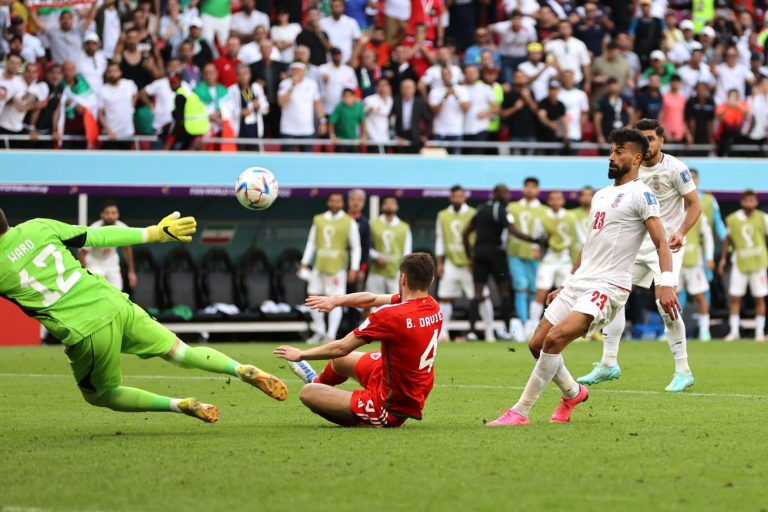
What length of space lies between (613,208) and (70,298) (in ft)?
12.1

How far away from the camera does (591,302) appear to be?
912 cm

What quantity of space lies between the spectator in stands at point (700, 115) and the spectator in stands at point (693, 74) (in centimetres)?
31

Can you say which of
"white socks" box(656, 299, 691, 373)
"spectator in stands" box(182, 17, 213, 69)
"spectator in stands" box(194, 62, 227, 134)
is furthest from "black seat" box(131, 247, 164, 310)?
"white socks" box(656, 299, 691, 373)

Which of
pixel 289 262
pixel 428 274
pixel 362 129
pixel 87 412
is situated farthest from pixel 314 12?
pixel 428 274

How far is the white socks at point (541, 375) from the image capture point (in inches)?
353

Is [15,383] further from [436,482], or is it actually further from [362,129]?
[362,129]

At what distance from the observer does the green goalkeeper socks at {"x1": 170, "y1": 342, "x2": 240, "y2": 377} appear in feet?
28.2

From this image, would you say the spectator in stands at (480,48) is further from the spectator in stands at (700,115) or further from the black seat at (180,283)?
the black seat at (180,283)

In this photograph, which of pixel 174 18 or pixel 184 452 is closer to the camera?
pixel 184 452

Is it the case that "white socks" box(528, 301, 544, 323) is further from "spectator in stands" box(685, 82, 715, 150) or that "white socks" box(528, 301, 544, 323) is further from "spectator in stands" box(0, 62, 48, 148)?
"spectator in stands" box(0, 62, 48, 148)

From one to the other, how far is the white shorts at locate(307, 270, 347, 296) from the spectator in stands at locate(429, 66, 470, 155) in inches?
135

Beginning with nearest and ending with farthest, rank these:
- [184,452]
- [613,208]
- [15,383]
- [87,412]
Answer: [184,452], [613,208], [87,412], [15,383]

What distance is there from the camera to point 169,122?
70.5 feet

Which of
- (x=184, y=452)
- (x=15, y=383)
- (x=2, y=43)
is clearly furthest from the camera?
(x=2, y=43)
